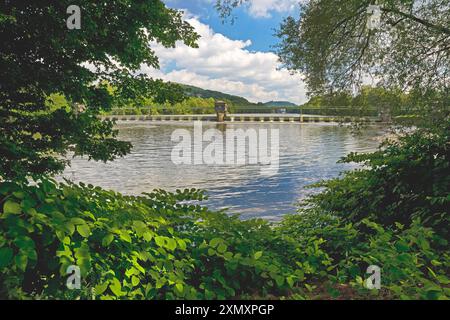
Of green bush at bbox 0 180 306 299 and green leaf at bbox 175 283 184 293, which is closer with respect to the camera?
green bush at bbox 0 180 306 299

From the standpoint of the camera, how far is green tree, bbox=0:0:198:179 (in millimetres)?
6387

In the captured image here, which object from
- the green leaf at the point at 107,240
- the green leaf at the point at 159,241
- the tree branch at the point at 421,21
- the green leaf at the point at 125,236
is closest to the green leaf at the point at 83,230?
the green leaf at the point at 107,240

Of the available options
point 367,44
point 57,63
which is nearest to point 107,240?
point 57,63

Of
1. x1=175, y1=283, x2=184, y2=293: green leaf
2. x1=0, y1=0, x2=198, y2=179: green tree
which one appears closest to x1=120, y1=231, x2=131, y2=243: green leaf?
x1=175, y1=283, x2=184, y2=293: green leaf

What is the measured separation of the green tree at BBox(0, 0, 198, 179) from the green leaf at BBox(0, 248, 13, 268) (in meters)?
3.37

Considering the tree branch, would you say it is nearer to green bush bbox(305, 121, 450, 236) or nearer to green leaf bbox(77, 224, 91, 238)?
green bush bbox(305, 121, 450, 236)

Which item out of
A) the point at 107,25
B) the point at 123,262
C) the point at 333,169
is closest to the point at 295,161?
the point at 333,169

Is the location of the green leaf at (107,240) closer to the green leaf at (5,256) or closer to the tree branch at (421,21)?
the green leaf at (5,256)

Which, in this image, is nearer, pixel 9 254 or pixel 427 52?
pixel 9 254

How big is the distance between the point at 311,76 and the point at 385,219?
931 cm

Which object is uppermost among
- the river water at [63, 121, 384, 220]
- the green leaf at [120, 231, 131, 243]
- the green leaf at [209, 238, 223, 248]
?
the green leaf at [120, 231, 131, 243]

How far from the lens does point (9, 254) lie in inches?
112

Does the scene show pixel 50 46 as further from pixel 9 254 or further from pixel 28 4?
pixel 9 254

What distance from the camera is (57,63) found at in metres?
6.97
